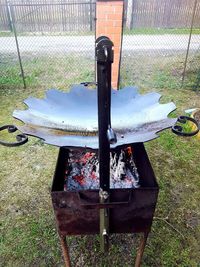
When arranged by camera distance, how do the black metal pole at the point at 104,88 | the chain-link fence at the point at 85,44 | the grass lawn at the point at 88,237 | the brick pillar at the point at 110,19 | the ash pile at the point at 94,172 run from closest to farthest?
the black metal pole at the point at 104,88 → the ash pile at the point at 94,172 → the grass lawn at the point at 88,237 → the brick pillar at the point at 110,19 → the chain-link fence at the point at 85,44

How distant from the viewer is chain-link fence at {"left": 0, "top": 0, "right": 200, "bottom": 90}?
555 cm

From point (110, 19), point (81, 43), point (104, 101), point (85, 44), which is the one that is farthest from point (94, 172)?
point (81, 43)

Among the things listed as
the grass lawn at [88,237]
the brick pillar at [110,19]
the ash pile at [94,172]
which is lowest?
the grass lawn at [88,237]

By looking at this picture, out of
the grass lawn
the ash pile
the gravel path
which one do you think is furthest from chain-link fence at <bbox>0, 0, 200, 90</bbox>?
the ash pile

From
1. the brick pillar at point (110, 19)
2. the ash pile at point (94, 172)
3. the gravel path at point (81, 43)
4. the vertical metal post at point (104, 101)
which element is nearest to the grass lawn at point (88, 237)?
the ash pile at point (94, 172)

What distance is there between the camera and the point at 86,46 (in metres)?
7.99

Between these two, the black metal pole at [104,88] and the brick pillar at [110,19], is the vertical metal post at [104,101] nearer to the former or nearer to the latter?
the black metal pole at [104,88]

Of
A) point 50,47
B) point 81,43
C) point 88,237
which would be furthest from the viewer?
point 81,43

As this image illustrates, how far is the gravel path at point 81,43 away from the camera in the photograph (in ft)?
26.2

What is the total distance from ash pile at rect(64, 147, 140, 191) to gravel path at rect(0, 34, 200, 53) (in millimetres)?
6090

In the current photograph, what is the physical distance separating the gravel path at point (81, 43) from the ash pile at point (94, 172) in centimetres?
609

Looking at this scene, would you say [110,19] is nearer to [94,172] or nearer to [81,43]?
[94,172]

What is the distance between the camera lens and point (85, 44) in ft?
26.8

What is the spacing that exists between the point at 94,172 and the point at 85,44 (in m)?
6.96
